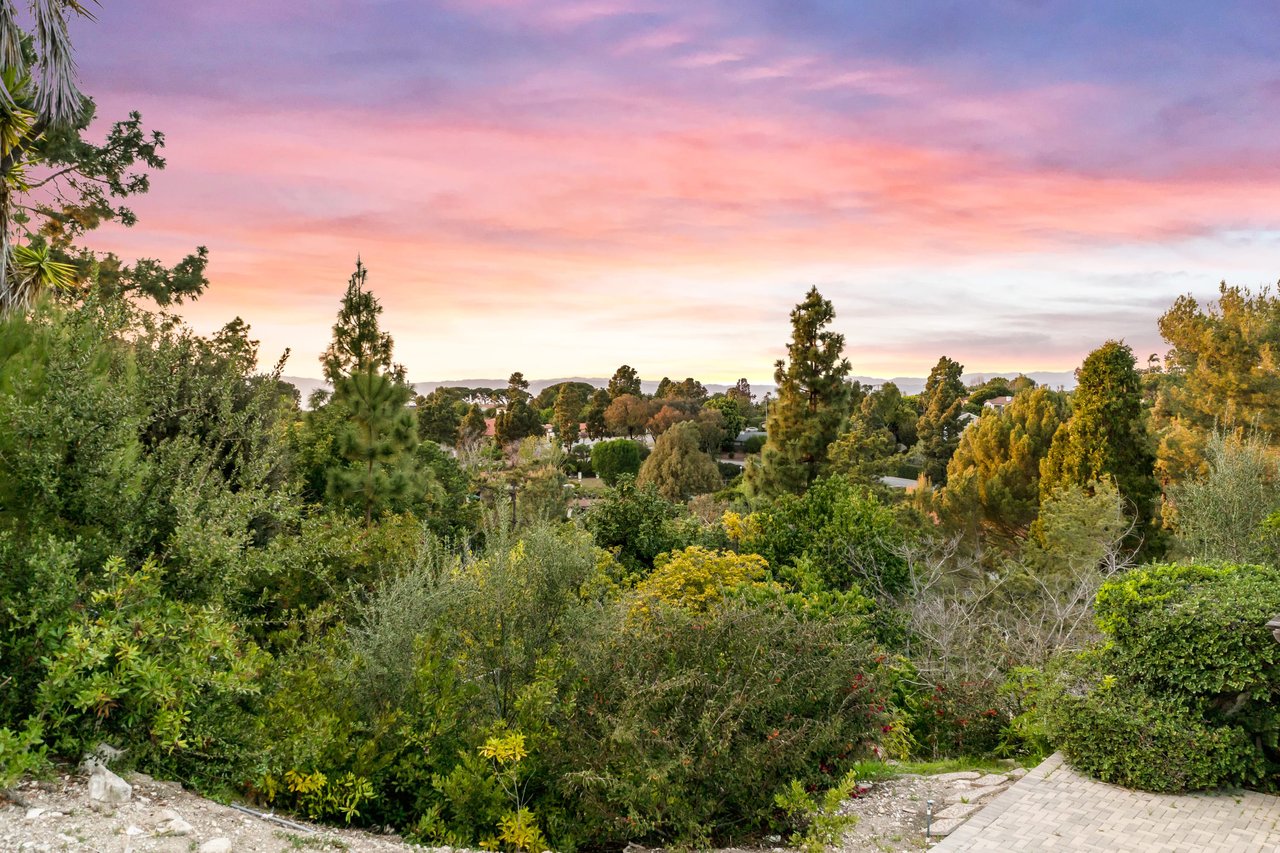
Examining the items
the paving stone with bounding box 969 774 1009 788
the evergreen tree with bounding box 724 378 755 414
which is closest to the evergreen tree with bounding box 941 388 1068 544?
the paving stone with bounding box 969 774 1009 788

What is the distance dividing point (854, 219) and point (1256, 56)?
6.13 m

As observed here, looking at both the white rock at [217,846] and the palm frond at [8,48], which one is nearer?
the white rock at [217,846]

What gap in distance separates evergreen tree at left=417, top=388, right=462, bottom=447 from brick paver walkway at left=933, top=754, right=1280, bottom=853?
36.2m

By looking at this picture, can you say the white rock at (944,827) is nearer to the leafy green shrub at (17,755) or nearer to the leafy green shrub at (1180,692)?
the leafy green shrub at (1180,692)

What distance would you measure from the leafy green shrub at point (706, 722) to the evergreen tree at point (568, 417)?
4680 centimetres

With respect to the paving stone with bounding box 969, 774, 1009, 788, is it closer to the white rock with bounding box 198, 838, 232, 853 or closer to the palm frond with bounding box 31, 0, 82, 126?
the white rock with bounding box 198, 838, 232, 853

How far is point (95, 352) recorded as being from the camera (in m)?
5.05

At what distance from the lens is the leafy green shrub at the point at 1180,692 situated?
16.6 ft

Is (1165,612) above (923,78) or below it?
below

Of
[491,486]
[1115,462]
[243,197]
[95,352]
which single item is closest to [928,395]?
[1115,462]

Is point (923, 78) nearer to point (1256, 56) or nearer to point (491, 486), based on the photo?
point (1256, 56)

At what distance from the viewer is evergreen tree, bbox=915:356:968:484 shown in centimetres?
3772

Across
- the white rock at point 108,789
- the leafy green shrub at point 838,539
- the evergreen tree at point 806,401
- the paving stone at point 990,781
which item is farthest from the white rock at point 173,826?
the evergreen tree at point 806,401

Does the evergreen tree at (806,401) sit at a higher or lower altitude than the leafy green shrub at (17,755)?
higher
